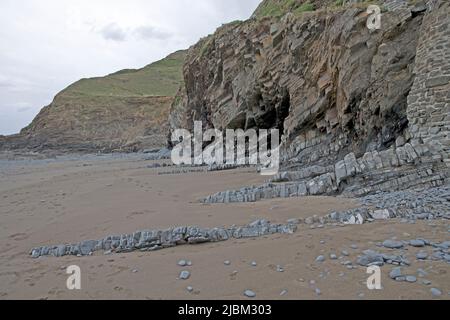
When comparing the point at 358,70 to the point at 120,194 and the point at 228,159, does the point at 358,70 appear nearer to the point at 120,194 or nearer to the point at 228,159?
the point at 120,194

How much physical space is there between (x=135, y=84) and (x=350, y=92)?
248 feet

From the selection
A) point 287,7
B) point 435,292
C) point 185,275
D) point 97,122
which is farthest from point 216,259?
point 97,122

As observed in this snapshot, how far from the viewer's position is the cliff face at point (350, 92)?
7684mm

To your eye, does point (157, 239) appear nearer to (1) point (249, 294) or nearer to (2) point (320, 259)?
(1) point (249, 294)

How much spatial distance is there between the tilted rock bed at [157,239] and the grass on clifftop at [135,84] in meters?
62.5

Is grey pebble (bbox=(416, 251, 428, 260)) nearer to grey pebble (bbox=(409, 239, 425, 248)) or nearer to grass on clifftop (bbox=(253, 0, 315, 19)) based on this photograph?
grey pebble (bbox=(409, 239, 425, 248))

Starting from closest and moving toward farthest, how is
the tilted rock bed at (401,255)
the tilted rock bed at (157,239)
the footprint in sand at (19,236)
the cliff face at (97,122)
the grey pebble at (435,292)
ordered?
the grey pebble at (435,292)
the tilted rock bed at (401,255)
the tilted rock bed at (157,239)
the footprint in sand at (19,236)
the cliff face at (97,122)

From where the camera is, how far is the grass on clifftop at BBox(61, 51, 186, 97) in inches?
2810

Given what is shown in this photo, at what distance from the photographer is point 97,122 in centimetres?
6109

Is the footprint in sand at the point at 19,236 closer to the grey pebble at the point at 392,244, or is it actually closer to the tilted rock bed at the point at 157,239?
the tilted rock bed at the point at 157,239

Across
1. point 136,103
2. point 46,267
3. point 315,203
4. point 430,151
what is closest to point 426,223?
point 315,203

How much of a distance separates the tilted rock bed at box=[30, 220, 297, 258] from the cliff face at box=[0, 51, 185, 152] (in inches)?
1711

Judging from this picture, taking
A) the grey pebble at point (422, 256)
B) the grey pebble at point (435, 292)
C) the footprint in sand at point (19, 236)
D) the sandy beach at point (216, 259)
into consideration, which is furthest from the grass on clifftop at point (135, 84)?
the grey pebble at point (435, 292)

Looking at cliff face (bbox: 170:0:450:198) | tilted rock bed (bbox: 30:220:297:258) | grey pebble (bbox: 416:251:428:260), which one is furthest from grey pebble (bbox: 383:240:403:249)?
cliff face (bbox: 170:0:450:198)
